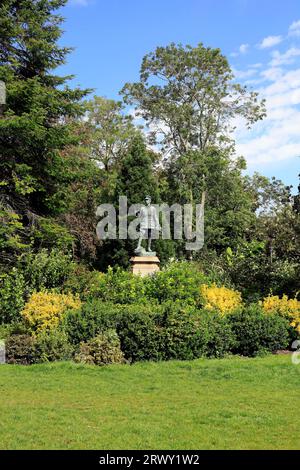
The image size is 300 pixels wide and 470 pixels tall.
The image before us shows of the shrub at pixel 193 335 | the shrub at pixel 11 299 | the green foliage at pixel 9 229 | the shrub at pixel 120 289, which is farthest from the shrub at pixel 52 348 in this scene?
the green foliage at pixel 9 229

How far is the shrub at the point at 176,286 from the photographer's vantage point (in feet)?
43.7

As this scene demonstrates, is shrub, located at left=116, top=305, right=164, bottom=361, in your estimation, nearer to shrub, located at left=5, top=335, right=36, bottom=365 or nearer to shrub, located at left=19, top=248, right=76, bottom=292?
shrub, located at left=5, top=335, right=36, bottom=365

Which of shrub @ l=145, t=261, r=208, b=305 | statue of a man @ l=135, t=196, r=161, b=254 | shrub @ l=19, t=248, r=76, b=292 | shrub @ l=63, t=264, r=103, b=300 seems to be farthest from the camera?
statue of a man @ l=135, t=196, r=161, b=254

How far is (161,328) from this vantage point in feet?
34.1

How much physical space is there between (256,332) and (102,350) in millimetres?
3196

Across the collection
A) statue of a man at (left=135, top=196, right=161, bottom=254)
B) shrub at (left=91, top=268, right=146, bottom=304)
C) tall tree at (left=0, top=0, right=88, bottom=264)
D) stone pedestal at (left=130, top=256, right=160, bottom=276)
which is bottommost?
shrub at (left=91, top=268, right=146, bottom=304)

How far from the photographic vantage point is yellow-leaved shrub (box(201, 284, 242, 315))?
12.7 metres

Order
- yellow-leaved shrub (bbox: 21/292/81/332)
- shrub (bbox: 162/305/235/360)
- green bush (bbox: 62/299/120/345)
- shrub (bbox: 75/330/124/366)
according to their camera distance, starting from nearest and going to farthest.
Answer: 1. shrub (bbox: 75/330/124/366)
2. shrub (bbox: 162/305/235/360)
3. green bush (bbox: 62/299/120/345)
4. yellow-leaved shrub (bbox: 21/292/81/332)

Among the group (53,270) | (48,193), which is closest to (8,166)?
(48,193)

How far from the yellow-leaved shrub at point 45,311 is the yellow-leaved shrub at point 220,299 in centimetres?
328

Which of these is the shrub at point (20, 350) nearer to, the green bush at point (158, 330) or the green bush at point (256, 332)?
the green bush at point (158, 330)

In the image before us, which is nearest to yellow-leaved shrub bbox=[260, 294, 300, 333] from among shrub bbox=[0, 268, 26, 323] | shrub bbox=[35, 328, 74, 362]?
shrub bbox=[35, 328, 74, 362]

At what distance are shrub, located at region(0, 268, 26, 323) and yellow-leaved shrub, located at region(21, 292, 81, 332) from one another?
1.03 m

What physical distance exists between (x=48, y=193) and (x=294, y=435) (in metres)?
13.9
